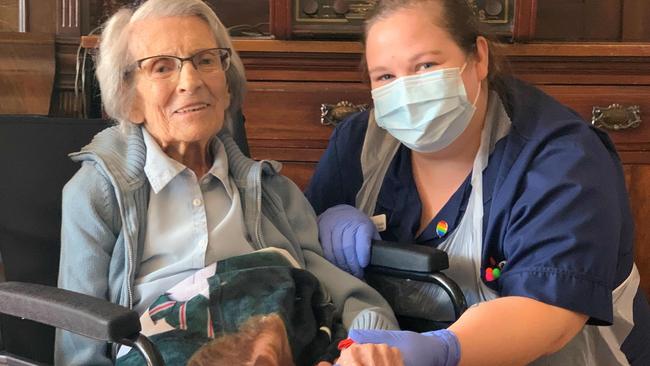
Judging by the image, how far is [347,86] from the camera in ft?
7.22

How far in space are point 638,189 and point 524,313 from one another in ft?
3.20

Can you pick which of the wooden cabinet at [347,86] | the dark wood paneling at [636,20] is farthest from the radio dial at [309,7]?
the dark wood paneling at [636,20]

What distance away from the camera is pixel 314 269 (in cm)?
162

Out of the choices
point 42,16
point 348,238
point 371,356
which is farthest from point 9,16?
point 371,356

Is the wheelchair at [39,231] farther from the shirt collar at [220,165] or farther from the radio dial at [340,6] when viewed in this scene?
the radio dial at [340,6]

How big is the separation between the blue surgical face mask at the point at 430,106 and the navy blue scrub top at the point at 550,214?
97 millimetres

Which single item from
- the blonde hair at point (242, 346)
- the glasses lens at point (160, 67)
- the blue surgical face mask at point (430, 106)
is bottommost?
the blonde hair at point (242, 346)

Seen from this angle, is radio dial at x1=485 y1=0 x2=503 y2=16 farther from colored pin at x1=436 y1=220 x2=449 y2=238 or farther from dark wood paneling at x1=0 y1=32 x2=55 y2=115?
dark wood paneling at x1=0 y1=32 x2=55 y2=115

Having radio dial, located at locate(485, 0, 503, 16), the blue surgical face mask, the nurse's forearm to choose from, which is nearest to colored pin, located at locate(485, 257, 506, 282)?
the nurse's forearm

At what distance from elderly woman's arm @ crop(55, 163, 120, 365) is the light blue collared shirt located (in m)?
0.07

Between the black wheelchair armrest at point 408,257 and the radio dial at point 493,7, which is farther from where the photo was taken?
the radio dial at point 493,7

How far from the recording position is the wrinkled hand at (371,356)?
1.22 meters

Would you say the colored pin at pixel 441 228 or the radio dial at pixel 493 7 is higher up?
the radio dial at pixel 493 7

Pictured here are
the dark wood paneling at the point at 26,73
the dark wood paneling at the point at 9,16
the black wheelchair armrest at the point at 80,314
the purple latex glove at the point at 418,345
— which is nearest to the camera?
the black wheelchair armrest at the point at 80,314
